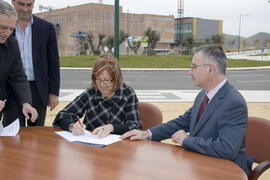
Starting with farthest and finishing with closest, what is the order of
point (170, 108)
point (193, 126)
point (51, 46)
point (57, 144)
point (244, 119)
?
point (170, 108)
point (51, 46)
point (193, 126)
point (57, 144)
point (244, 119)

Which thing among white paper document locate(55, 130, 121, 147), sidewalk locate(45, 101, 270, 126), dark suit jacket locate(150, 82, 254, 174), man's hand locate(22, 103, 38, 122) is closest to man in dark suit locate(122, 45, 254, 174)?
dark suit jacket locate(150, 82, 254, 174)

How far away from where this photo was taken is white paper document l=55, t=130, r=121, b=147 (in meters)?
2.20

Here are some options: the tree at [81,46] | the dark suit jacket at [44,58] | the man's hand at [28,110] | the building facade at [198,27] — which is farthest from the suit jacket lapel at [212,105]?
the building facade at [198,27]

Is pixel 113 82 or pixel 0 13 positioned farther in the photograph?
pixel 113 82

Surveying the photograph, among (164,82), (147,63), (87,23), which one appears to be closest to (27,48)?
(164,82)

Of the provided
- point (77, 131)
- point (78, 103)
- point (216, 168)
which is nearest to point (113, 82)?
point (78, 103)

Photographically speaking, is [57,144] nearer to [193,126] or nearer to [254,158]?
[193,126]

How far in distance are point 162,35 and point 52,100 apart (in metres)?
72.1

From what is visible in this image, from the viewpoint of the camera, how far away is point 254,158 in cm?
227

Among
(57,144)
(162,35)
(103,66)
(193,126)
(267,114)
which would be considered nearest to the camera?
(57,144)

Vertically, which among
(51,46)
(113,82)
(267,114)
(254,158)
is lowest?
(267,114)

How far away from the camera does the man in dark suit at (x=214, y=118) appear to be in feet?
6.46

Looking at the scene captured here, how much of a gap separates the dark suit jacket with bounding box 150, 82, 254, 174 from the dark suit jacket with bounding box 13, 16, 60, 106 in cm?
184

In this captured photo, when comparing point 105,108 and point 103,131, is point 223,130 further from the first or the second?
point 105,108
